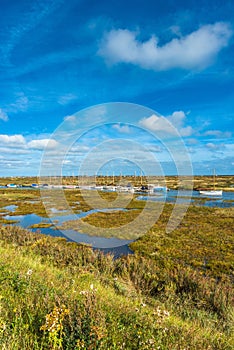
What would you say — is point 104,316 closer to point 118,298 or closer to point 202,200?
point 118,298

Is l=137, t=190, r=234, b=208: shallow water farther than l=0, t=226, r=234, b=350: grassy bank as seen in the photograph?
Yes

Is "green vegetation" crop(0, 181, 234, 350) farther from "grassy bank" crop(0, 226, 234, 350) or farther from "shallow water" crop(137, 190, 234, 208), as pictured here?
"shallow water" crop(137, 190, 234, 208)

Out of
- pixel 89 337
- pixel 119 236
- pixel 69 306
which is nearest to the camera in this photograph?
pixel 89 337

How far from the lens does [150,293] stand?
898 centimetres

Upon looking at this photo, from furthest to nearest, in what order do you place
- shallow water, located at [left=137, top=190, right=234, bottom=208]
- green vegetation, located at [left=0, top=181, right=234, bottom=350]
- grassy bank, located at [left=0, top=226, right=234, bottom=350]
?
shallow water, located at [left=137, top=190, right=234, bottom=208]
green vegetation, located at [left=0, top=181, right=234, bottom=350]
grassy bank, located at [left=0, top=226, right=234, bottom=350]

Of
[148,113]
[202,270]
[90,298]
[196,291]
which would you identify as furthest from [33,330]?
[148,113]

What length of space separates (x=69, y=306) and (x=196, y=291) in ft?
22.3

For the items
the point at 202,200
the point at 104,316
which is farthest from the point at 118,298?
the point at 202,200

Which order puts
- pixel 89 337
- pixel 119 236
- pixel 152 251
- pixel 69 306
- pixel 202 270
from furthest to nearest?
pixel 119 236 < pixel 152 251 < pixel 202 270 < pixel 69 306 < pixel 89 337

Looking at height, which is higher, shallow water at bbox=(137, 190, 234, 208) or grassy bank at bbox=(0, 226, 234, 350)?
grassy bank at bbox=(0, 226, 234, 350)

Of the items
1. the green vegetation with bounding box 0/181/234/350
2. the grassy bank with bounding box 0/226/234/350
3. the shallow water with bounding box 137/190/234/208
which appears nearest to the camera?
the grassy bank with bounding box 0/226/234/350

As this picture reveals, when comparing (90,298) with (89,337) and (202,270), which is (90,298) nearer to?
(89,337)

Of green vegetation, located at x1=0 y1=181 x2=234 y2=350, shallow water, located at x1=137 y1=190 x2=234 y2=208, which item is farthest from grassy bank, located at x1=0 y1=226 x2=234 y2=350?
shallow water, located at x1=137 y1=190 x2=234 y2=208

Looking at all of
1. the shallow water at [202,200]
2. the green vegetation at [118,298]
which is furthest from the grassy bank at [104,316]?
the shallow water at [202,200]
